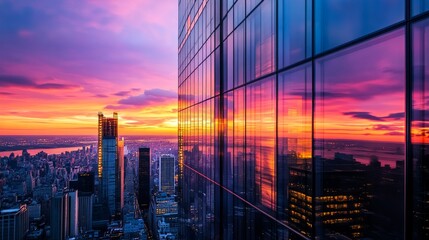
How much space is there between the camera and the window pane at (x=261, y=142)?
734 cm

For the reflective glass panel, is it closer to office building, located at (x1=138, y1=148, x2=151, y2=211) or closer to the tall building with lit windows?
the tall building with lit windows

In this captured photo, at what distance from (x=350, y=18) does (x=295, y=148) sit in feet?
8.56

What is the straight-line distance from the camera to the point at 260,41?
812 cm

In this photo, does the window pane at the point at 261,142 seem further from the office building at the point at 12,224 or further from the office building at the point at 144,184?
the office building at the point at 144,184

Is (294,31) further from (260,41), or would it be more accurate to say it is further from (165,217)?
(165,217)

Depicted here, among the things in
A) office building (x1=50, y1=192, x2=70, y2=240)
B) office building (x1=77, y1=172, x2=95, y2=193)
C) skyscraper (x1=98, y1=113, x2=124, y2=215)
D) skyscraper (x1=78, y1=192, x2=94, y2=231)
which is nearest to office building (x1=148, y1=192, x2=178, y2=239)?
office building (x1=50, y1=192, x2=70, y2=240)

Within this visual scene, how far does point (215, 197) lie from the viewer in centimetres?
1338

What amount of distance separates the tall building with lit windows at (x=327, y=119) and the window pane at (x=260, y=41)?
0.03 metres

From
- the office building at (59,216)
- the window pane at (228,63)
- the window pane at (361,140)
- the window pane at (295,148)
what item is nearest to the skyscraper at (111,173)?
the office building at (59,216)

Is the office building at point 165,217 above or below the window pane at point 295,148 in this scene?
below

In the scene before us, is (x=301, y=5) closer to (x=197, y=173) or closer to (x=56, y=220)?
(x=197, y=173)

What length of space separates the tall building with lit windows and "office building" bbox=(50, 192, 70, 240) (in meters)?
126

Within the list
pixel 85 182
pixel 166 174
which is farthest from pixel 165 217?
pixel 166 174

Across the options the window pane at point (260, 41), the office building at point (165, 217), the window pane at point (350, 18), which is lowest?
the office building at point (165, 217)
